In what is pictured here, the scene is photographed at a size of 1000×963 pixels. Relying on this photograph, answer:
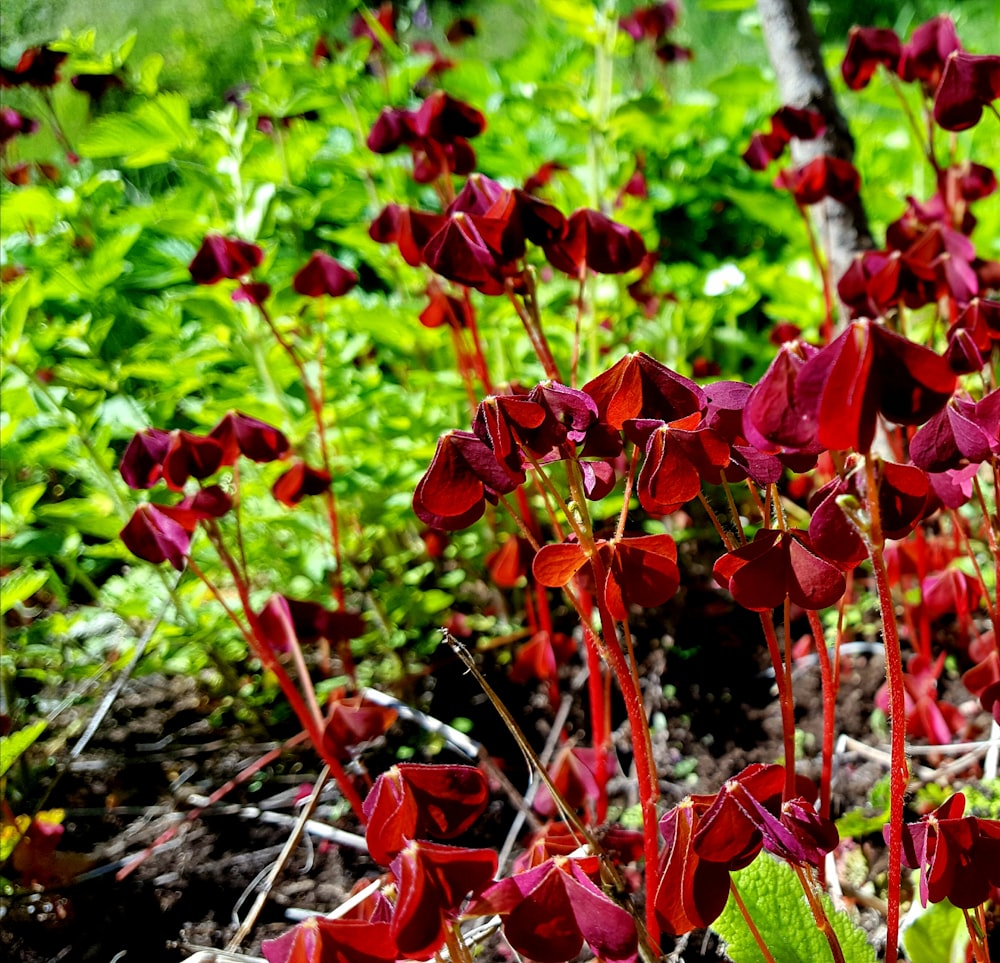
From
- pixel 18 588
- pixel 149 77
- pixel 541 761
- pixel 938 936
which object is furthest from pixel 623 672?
pixel 149 77

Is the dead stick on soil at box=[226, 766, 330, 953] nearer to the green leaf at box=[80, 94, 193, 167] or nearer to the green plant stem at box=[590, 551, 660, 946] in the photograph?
the green plant stem at box=[590, 551, 660, 946]

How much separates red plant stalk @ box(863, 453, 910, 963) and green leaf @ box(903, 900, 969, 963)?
6.4 inches

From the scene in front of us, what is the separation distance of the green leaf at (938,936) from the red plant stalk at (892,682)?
16 cm

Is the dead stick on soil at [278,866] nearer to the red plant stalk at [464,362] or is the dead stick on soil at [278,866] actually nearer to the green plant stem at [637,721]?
the green plant stem at [637,721]

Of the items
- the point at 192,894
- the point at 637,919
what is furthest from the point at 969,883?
the point at 192,894

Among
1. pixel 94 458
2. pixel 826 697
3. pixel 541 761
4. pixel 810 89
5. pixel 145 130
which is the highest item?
pixel 145 130

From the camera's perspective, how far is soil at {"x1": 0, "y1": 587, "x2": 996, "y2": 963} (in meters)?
1.27

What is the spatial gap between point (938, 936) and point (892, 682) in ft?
1.39

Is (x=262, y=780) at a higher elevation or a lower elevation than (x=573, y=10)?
lower

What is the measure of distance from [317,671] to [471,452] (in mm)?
1306

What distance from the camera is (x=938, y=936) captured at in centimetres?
82

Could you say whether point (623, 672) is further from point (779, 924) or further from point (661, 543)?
point (779, 924)

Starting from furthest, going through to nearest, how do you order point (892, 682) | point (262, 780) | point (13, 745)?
point (262, 780), point (13, 745), point (892, 682)

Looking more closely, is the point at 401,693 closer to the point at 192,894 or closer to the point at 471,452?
the point at 192,894
